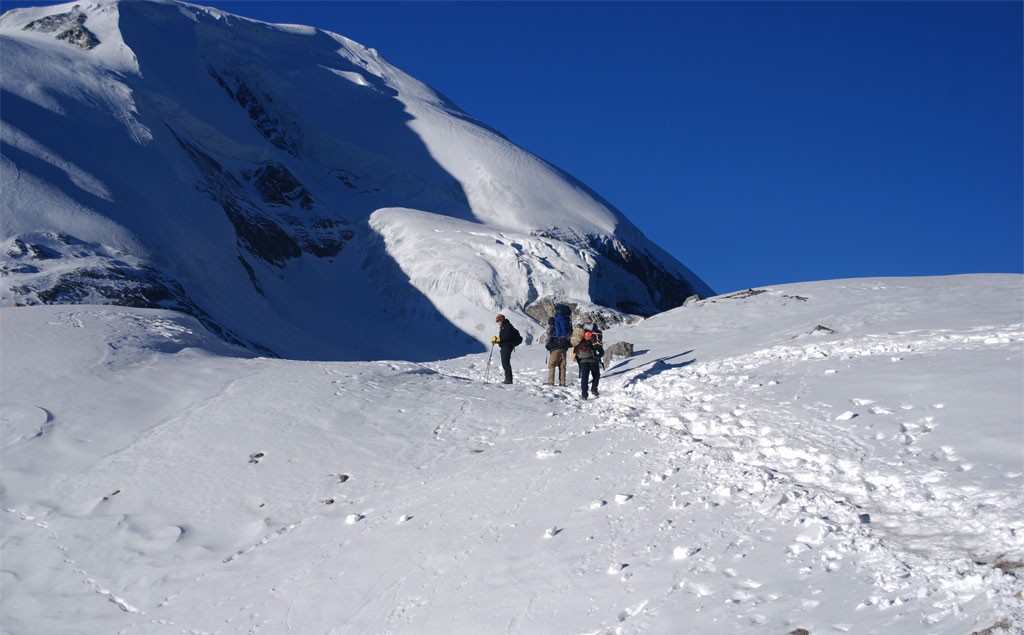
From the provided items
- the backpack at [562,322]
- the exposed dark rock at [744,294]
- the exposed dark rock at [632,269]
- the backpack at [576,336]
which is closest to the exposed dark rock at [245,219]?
the exposed dark rock at [632,269]

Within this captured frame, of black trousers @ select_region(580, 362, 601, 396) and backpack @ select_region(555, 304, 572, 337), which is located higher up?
backpack @ select_region(555, 304, 572, 337)

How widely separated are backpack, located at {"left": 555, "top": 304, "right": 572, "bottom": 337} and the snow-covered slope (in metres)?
1.44

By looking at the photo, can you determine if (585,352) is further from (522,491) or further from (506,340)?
(522,491)

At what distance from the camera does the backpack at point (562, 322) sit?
18797 mm

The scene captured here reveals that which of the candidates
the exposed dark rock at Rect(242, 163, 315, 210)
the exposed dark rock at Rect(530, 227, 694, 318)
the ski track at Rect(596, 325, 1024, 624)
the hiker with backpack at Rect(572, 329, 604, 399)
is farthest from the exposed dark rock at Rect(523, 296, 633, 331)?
the ski track at Rect(596, 325, 1024, 624)

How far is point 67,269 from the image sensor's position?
1555 inches

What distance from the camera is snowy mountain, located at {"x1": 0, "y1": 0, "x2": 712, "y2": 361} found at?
145 ft

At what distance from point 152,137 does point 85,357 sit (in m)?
39.8

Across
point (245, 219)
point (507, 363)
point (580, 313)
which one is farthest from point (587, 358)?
point (245, 219)

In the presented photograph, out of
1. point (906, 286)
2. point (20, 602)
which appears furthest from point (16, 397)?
point (906, 286)

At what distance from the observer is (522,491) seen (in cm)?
1172

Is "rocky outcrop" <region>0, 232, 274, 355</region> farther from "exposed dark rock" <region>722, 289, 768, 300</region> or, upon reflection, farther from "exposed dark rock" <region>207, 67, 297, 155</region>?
"exposed dark rock" <region>207, 67, 297, 155</region>

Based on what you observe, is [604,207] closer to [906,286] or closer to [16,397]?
[906,286]

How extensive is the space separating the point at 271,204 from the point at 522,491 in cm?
5471
